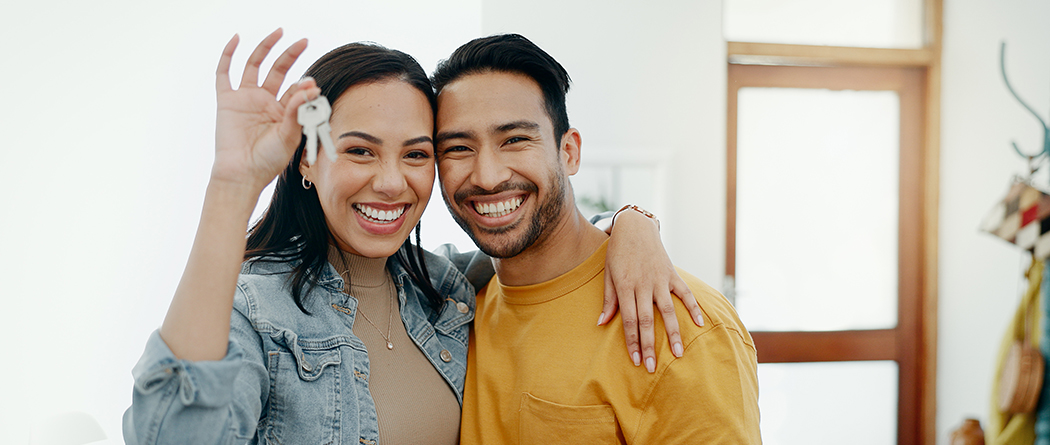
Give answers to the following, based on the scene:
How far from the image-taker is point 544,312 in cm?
123

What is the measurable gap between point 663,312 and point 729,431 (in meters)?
0.21

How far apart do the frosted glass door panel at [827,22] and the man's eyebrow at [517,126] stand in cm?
201

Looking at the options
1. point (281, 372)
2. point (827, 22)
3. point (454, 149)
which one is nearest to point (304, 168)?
point (454, 149)

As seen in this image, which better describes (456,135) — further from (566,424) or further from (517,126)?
(566,424)

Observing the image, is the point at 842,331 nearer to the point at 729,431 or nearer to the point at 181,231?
the point at 729,431

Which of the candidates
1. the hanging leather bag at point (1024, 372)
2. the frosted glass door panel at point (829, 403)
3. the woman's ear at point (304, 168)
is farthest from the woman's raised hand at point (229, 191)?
the frosted glass door panel at point (829, 403)

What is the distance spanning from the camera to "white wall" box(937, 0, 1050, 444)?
8.36ft

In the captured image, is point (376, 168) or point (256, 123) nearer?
point (256, 123)

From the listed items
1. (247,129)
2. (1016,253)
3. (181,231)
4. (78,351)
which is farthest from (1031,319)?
(78,351)

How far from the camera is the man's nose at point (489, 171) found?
120 cm

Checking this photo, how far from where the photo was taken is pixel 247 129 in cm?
86

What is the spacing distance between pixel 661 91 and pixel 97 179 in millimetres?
2280

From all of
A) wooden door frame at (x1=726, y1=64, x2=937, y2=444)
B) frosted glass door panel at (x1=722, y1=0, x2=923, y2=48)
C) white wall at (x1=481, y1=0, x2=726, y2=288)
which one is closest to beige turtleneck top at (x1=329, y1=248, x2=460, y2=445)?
white wall at (x1=481, y1=0, x2=726, y2=288)

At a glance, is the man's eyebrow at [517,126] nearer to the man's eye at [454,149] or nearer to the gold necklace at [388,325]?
the man's eye at [454,149]
